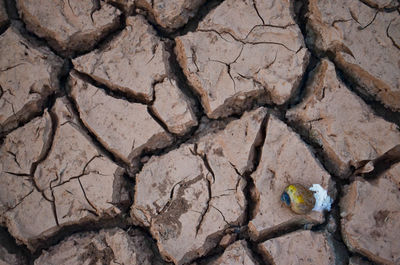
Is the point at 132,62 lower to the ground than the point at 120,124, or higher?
higher

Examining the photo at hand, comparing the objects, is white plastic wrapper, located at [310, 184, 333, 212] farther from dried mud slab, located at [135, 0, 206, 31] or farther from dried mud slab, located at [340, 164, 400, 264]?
dried mud slab, located at [135, 0, 206, 31]

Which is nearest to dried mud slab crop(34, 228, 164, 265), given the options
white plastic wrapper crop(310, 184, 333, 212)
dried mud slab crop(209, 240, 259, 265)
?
dried mud slab crop(209, 240, 259, 265)

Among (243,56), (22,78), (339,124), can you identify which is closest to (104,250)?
(22,78)

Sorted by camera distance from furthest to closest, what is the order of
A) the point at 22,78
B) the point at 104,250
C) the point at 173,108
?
1. the point at 22,78
2. the point at 173,108
3. the point at 104,250

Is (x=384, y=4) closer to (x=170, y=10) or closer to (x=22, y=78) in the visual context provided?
(x=170, y=10)

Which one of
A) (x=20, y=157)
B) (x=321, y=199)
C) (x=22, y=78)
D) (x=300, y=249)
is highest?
(x=22, y=78)
